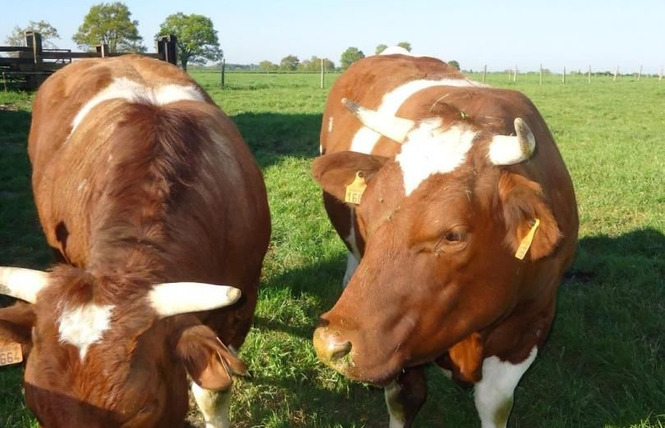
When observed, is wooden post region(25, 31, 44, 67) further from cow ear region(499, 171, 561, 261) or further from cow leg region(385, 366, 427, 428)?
cow ear region(499, 171, 561, 261)

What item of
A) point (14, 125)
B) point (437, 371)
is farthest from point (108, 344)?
point (14, 125)

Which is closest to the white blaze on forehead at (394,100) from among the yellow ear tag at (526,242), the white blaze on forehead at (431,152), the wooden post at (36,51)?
the white blaze on forehead at (431,152)

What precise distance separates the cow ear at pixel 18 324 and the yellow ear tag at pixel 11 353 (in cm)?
1

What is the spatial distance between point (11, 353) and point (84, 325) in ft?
1.05

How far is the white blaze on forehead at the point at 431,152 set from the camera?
2613 mm

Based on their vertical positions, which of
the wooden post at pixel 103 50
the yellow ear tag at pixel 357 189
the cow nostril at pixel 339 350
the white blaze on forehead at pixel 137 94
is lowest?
the cow nostril at pixel 339 350

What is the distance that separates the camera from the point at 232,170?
348 centimetres

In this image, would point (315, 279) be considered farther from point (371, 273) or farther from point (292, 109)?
point (292, 109)

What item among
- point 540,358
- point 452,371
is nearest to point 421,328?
point 452,371

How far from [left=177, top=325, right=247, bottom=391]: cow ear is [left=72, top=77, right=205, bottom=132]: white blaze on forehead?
1.81m

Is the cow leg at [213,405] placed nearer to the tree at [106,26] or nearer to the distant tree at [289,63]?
the tree at [106,26]

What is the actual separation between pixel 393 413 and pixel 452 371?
19.1 inches

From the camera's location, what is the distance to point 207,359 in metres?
2.16

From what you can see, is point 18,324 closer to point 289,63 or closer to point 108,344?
point 108,344
